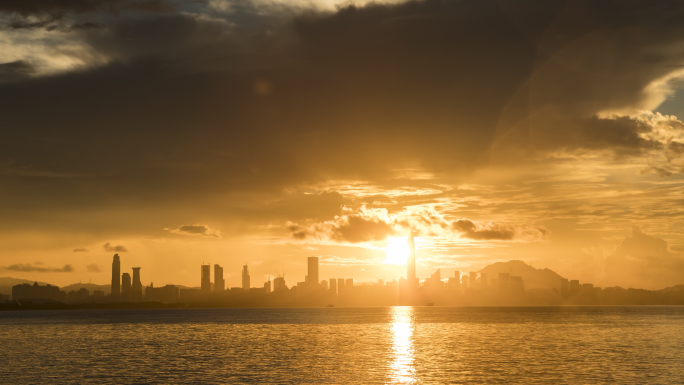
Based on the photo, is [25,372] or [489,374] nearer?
[489,374]

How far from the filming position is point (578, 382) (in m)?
80.8

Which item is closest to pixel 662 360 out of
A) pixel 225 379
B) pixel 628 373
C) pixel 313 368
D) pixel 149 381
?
pixel 628 373

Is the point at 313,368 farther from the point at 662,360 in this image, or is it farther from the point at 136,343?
the point at 136,343

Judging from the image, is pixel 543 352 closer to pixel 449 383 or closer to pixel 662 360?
pixel 662 360

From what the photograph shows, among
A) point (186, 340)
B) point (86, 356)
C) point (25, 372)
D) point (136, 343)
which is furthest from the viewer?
point (186, 340)

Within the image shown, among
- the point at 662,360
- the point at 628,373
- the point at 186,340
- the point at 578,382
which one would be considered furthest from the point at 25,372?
the point at 662,360

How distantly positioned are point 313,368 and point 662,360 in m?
68.5

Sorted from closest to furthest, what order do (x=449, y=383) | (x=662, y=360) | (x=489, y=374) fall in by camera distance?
(x=449, y=383), (x=489, y=374), (x=662, y=360)

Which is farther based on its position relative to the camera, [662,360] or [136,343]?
[136,343]

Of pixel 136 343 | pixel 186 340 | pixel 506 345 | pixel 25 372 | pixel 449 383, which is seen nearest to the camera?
pixel 449 383

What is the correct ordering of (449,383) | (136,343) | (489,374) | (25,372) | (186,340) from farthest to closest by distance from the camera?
1. (186,340)
2. (136,343)
3. (25,372)
4. (489,374)
5. (449,383)

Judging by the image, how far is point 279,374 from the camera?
89.6 meters

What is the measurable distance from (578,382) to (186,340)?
4701 inches

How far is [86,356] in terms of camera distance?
120 m
